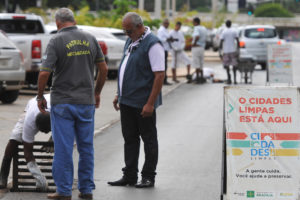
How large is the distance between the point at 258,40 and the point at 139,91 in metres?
21.6

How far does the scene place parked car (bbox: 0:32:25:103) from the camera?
15.7 metres

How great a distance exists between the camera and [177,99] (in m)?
18.1

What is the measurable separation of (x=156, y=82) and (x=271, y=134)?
1.60 meters

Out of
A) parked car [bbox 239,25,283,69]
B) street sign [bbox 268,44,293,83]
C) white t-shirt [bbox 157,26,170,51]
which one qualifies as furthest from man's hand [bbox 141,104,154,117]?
parked car [bbox 239,25,283,69]

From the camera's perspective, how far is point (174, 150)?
10711 millimetres

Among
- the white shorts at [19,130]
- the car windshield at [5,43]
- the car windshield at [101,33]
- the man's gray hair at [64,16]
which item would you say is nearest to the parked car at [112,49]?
the car windshield at [101,33]

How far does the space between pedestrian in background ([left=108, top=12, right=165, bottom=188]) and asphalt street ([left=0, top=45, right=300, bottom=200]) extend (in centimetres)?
24

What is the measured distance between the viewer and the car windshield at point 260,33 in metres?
29.5

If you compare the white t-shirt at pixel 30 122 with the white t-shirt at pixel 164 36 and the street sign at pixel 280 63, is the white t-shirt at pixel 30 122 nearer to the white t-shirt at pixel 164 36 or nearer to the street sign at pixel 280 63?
the street sign at pixel 280 63

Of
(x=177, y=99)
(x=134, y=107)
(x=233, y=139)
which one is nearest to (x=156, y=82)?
(x=134, y=107)

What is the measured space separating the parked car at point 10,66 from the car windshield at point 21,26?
11.3 feet

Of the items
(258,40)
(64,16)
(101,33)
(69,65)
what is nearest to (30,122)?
(69,65)

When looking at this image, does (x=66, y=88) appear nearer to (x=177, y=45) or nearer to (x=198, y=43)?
(x=198, y=43)

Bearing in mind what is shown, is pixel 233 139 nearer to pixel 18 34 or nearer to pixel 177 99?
pixel 177 99
